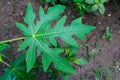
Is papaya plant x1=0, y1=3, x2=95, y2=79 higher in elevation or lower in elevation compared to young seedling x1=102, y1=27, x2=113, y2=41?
higher

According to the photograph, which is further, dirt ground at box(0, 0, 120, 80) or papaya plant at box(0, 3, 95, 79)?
dirt ground at box(0, 0, 120, 80)

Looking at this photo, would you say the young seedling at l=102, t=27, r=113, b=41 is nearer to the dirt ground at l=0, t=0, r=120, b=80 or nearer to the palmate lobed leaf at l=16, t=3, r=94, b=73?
the dirt ground at l=0, t=0, r=120, b=80

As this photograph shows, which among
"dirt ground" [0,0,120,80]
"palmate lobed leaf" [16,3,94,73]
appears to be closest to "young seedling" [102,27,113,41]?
"dirt ground" [0,0,120,80]

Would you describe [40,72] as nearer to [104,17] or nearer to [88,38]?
[88,38]

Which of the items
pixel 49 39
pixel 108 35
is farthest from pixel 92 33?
pixel 49 39

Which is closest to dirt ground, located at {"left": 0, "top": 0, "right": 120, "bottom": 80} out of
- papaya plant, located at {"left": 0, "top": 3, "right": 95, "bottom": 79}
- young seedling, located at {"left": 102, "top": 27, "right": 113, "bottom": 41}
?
young seedling, located at {"left": 102, "top": 27, "right": 113, "bottom": 41}

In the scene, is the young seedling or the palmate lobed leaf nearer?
the palmate lobed leaf

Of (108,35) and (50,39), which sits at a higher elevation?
(50,39)

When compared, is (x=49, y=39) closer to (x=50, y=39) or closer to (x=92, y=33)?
(x=50, y=39)

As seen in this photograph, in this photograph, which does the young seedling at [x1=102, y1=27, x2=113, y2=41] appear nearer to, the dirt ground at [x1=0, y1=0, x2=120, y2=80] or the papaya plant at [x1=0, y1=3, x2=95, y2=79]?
the dirt ground at [x1=0, y1=0, x2=120, y2=80]
